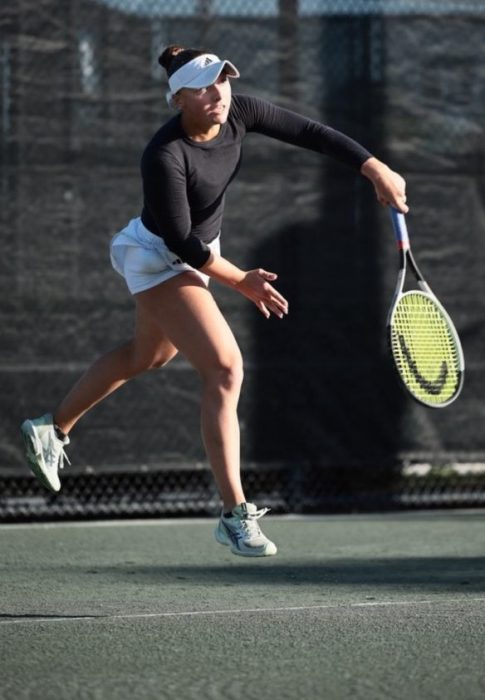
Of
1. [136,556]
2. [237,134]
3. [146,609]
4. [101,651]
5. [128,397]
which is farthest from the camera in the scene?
[128,397]

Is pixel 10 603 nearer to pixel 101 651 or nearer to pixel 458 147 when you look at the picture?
pixel 101 651

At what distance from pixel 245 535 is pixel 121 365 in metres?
0.83

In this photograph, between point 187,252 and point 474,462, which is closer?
point 187,252

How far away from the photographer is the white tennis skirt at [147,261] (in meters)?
4.42

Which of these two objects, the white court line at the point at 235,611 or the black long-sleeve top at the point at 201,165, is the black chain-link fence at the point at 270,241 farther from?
the white court line at the point at 235,611

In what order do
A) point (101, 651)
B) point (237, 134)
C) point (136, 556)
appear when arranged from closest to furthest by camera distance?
point (101, 651) < point (237, 134) < point (136, 556)

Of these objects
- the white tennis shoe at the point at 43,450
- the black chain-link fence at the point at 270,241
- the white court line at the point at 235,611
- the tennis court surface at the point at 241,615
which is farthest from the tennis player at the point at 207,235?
the black chain-link fence at the point at 270,241

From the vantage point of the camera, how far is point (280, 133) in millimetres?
4559

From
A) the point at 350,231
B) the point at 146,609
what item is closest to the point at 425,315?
the point at 146,609

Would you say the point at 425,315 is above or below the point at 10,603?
above

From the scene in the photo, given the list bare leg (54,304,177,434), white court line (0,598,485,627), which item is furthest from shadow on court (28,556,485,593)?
bare leg (54,304,177,434)

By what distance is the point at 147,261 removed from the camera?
14.5 feet

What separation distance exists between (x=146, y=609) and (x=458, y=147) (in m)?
3.49

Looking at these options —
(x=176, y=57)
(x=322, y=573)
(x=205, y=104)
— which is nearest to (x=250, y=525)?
(x=322, y=573)
